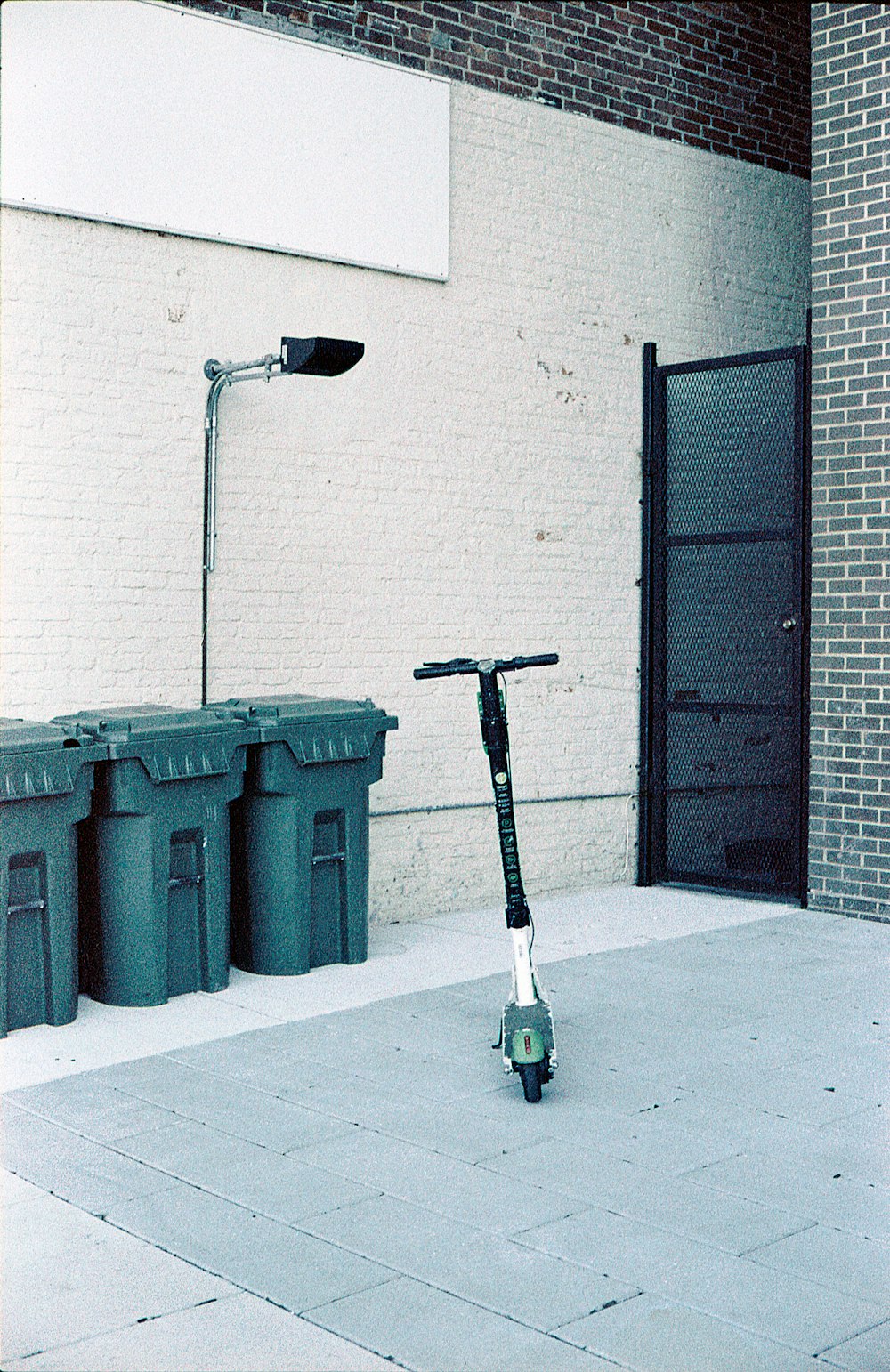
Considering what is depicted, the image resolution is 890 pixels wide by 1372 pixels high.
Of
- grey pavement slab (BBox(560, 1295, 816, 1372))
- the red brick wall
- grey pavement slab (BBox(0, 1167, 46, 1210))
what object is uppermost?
the red brick wall

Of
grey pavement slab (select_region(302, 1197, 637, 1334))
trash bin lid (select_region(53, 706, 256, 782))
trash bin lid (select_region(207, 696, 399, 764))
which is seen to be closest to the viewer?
grey pavement slab (select_region(302, 1197, 637, 1334))

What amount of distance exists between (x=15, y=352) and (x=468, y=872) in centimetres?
333

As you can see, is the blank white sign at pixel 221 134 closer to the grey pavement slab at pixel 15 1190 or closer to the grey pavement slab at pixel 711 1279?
the grey pavement slab at pixel 15 1190

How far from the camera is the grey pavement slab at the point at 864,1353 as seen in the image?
2.92 metres

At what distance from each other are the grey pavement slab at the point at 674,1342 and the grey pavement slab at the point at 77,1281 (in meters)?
0.80

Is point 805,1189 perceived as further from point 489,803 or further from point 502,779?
point 489,803

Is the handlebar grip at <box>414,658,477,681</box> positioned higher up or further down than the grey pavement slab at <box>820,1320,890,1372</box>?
higher up

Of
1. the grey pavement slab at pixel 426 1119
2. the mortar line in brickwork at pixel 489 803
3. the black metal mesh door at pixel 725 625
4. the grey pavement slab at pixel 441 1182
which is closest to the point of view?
the grey pavement slab at pixel 441 1182

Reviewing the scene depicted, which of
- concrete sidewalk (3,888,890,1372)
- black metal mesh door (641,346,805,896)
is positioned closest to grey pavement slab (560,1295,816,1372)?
concrete sidewalk (3,888,890,1372)

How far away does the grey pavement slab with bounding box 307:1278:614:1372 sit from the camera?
2934 millimetres

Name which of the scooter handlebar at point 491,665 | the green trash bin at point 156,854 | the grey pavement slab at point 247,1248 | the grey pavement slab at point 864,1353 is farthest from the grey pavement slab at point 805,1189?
the green trash bin at point 156,854

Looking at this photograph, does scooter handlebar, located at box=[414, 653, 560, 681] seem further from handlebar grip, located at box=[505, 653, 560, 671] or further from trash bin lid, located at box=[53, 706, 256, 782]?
trash bin lid, located at box=[53, 706, 256, 782]

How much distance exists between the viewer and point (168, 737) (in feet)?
18.3

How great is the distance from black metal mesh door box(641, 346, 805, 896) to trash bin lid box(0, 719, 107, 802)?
3840 mm
